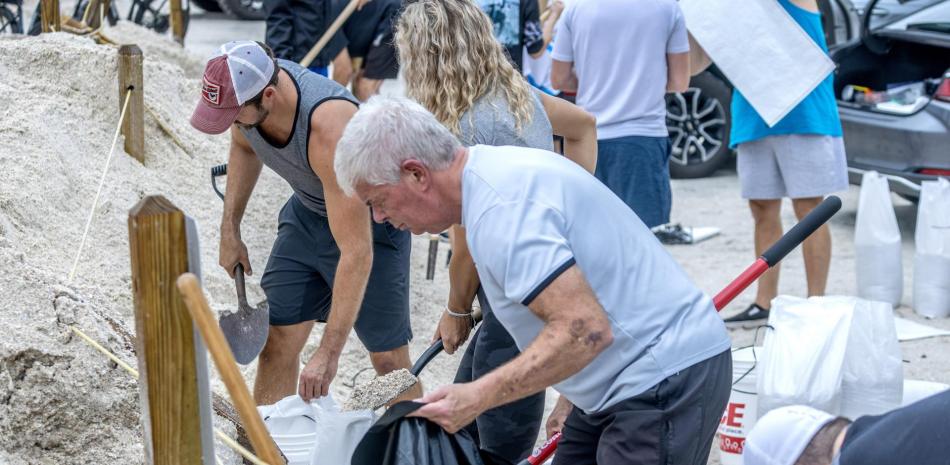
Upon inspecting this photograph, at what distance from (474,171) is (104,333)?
4.80 feet

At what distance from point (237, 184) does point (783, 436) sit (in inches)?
89.4

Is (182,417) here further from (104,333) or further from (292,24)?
(292,24)

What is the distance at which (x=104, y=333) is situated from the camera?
10.5ft

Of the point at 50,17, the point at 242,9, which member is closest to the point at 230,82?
the point at 50,17

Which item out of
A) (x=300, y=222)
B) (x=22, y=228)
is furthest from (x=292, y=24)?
(x=300, y=222)

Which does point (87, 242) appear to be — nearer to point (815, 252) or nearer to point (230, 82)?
point (230, 82)

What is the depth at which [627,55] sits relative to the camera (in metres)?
4.86

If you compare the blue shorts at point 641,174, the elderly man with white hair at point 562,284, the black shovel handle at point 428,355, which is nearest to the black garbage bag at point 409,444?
the elderly man with white hair at point 562,284

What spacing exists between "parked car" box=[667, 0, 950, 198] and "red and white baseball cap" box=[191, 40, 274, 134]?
13.9 ft

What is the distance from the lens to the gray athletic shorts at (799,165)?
521 centimetres

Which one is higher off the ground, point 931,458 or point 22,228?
point 931,458

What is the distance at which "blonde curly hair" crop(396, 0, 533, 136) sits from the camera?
126 inches

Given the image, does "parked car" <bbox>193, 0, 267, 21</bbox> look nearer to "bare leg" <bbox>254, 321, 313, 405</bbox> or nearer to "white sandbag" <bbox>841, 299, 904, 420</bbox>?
"bare leg" <bbox>254, 321, 313, 405</bbox>

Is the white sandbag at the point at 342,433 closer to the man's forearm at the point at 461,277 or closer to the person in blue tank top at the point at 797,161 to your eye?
the man's forearm at the point at 461,277
